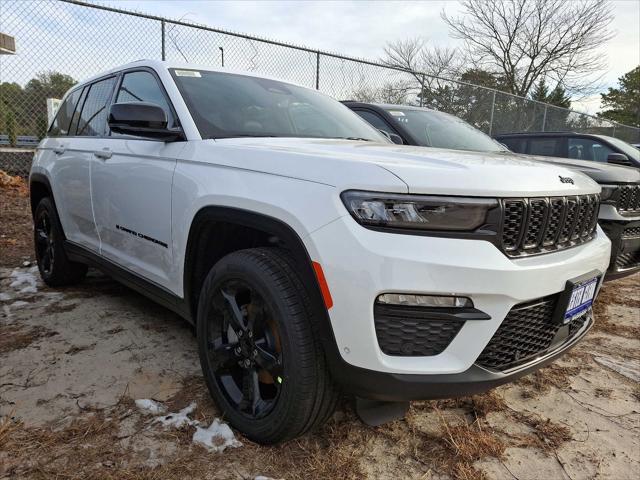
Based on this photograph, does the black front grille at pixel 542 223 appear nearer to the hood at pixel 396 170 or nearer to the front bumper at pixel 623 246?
the hood at pixel 396 170

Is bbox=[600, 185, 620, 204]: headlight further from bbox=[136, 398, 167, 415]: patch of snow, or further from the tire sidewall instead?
bbox=[136, 398, 167, 415]: patch of snow

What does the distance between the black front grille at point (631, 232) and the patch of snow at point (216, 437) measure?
336 centimetres

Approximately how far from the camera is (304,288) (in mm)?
1818

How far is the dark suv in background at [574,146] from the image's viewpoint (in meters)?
6.81

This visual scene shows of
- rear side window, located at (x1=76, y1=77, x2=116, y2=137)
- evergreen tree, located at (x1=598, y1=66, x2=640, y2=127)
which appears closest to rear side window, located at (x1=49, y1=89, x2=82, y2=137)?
rear side window, located at (x1=76, y1=77, x2=116, y2=137)

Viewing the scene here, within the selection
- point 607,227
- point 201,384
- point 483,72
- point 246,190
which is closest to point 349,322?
point 246,190

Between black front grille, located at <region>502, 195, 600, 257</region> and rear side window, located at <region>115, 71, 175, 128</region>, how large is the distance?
1.79 meters

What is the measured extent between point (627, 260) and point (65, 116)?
4.80 meters

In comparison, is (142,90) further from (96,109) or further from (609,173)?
(609,173)

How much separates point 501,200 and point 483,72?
26.1m

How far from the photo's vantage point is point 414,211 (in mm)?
1643

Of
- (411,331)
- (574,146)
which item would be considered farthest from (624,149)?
(411,331)

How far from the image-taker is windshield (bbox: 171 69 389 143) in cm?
257

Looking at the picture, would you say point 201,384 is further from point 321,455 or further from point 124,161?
point 124,161
